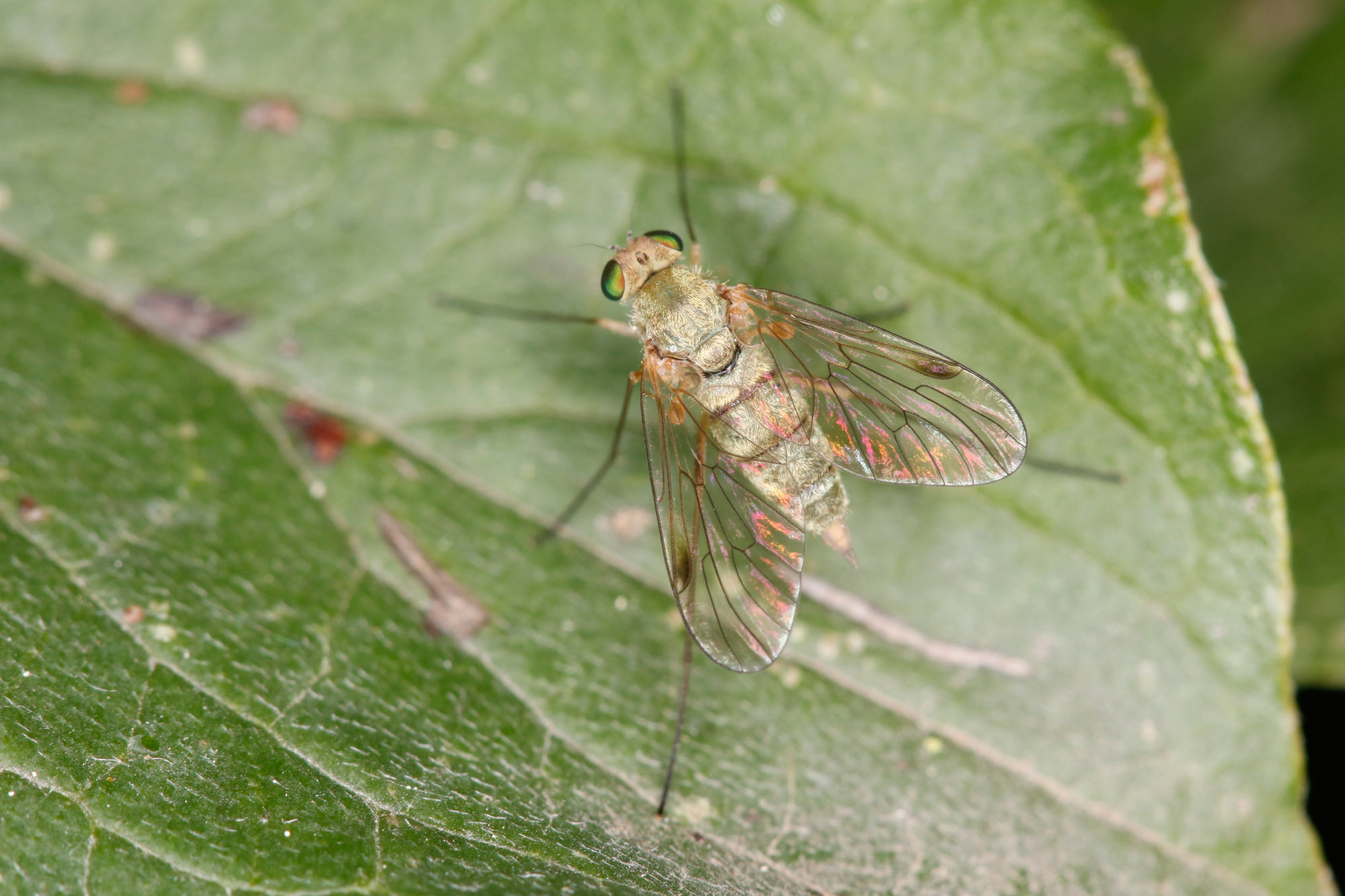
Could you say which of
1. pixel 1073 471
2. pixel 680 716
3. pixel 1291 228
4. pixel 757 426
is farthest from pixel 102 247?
pixel 1291 228

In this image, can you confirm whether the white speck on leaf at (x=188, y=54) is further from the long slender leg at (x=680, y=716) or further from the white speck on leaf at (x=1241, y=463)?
the white speck on leaf at (x=1241, y=463)

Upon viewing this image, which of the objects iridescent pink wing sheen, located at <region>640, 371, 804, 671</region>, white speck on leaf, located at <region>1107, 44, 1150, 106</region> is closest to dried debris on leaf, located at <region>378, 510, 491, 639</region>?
iridescent pink wing sheen, located at <region>640, 371, 804, 671</region>

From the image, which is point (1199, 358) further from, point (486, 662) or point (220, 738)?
point (220, 738)

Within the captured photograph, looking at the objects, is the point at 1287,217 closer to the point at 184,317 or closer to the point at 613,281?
the point at 613,281

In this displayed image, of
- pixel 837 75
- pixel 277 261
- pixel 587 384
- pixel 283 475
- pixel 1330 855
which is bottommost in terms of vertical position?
pixel 283 475

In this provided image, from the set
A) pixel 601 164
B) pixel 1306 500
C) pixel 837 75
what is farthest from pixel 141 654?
pixel 1306 500

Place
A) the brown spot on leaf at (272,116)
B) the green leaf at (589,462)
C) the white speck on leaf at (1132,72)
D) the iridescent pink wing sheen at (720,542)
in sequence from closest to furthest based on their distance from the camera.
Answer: the green leaf at (589,462), the white speck on leaf at (1132,72), the iridescent pink wing sheen at (720,542), the brown spot on leaf at (272,116)

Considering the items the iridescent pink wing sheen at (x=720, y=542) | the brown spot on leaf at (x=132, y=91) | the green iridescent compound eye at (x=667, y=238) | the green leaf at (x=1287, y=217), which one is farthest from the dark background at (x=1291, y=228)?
the brown spot on leaf at (x=132, y=91)
